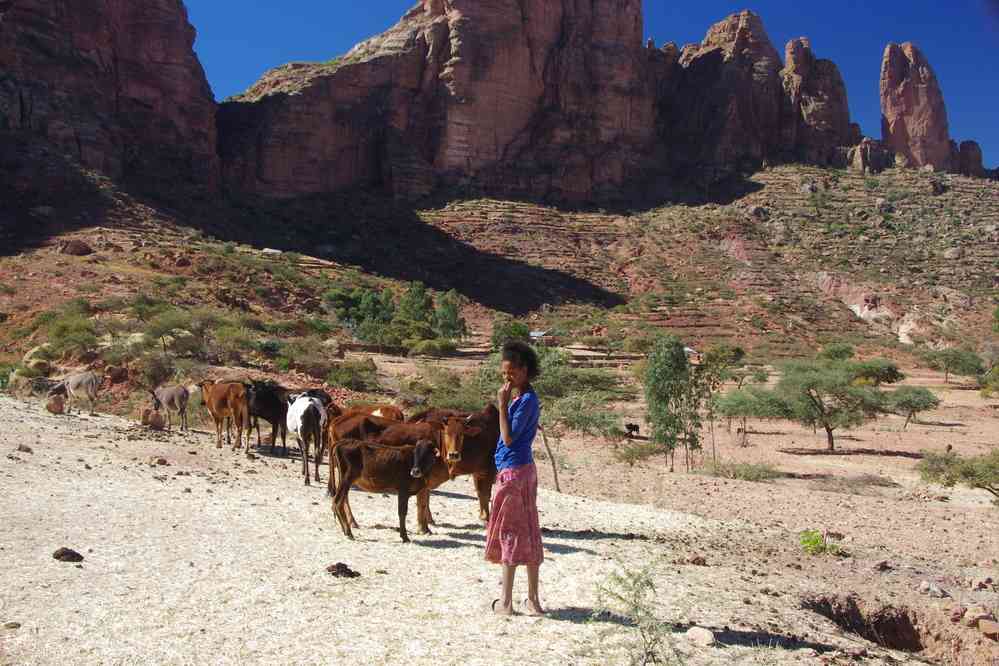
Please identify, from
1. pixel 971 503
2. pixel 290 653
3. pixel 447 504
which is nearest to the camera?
pixel 290 653

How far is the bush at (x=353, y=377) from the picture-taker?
26266 millimetres

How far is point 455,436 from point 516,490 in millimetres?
1718

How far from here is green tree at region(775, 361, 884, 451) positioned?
26.9m

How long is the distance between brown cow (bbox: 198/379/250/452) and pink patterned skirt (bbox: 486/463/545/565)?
833 cm

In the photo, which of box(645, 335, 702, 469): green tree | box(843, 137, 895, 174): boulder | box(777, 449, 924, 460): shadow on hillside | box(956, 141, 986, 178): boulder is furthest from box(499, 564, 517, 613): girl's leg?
box(956, 141, 986, 178): boulder

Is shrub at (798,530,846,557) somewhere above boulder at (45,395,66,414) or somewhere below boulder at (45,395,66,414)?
below

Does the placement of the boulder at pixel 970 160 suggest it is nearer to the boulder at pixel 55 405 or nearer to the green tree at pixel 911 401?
the green tree at pixel 911 401

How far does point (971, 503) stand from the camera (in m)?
15.8

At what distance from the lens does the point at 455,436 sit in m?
7.40

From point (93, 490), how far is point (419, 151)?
82.3 meters

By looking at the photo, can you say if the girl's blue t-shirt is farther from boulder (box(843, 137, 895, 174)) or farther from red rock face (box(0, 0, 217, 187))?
boulder (box(843, 137, 895, 174))

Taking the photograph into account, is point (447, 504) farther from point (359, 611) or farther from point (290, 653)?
point (290, 653)

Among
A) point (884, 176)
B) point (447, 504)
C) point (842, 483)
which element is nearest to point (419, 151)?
point (884, 176)

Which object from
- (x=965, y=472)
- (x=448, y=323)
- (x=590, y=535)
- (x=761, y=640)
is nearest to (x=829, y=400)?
(x=965, y=472)
